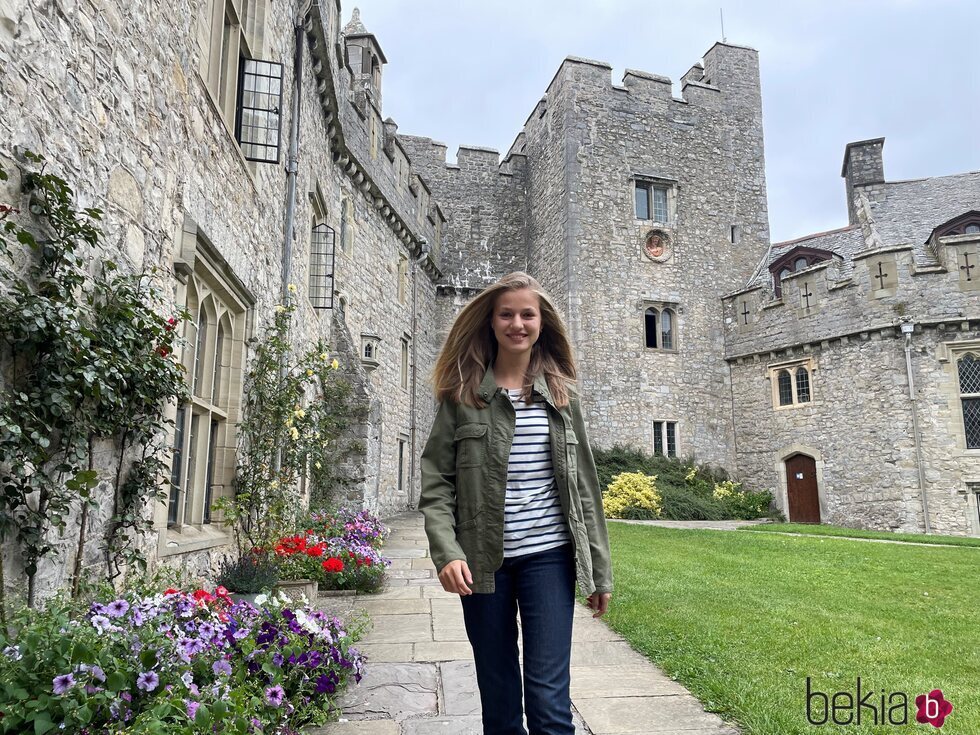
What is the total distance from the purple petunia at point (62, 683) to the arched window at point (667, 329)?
1936 cm

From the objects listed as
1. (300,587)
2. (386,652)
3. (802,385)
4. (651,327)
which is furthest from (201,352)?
(802,385)

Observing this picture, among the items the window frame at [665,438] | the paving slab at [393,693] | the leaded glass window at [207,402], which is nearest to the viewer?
the paving slab at [393,693]

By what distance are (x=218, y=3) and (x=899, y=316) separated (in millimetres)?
16385

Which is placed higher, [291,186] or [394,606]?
[291,186]

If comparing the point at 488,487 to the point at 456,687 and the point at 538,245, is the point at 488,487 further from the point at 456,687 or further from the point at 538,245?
the point at 538,245

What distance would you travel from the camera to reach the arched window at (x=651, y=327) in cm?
2027

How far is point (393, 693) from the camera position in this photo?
361 centimetres

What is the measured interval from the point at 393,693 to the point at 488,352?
84.8 inches

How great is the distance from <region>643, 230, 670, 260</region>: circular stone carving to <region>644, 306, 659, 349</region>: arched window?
62.8 inches

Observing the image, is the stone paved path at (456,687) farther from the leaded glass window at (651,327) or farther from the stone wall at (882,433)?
the leaded glass window at (651,327)

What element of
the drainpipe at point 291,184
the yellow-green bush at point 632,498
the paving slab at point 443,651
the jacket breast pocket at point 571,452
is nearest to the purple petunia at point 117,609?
the jacket breast pocket at point 571,452

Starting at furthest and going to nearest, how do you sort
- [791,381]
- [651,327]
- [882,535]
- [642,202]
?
[642,202]
[651,327]
[791,381]
[882,535]

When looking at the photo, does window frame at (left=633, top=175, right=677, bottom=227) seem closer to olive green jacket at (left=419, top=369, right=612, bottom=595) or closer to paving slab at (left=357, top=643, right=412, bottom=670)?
paving slab at (left=357, top=643, right=412, bottom=670)

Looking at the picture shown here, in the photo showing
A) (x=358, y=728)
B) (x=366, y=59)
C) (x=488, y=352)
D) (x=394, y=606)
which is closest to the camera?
(x=488, y=352)
